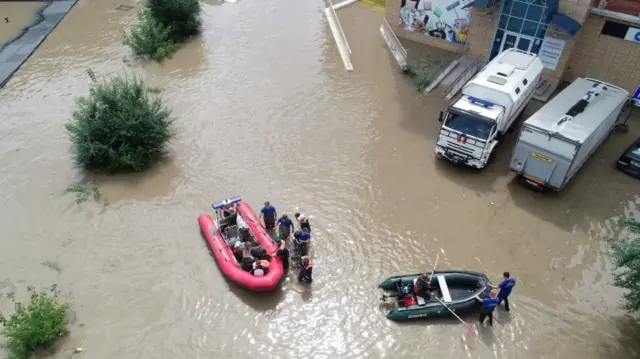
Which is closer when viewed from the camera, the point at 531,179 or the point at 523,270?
the point at 523,270

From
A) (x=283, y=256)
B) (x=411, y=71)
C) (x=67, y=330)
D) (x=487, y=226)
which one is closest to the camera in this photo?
(x=67, y=330)

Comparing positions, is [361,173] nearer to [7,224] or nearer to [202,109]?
[202,109]

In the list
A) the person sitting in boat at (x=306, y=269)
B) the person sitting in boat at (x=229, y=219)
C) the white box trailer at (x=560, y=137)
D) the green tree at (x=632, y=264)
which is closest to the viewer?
the green tree at (x=632, y=264)

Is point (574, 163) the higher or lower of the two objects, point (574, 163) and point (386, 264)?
the higher

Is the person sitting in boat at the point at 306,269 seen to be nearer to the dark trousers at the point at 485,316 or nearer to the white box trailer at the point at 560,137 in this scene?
the dark trousers at the point at 485,316

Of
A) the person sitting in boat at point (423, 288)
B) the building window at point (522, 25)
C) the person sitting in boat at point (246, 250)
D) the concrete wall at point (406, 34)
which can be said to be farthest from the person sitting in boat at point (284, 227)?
the concrete wall at point (406, 34)

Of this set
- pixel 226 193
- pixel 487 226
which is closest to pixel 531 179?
pixel 487 226
